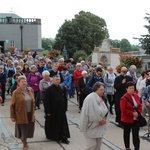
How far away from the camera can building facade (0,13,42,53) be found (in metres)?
46.3

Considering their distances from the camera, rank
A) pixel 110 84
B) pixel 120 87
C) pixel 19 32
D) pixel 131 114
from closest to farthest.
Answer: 1. pixel 131 114
2. pixel 120 87
3. pixel 110 84
4. pixel 19 32

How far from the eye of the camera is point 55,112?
328 inches

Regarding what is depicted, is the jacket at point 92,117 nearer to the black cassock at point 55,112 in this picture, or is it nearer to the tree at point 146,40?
the black cassock at point 55,112

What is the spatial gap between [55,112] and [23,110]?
3.59ft

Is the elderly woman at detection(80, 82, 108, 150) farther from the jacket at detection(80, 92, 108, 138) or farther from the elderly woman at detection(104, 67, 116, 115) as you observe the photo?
the elderly woman at detection(104, 67, 116, 115)

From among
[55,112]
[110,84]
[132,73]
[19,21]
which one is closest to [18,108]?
[55,112]

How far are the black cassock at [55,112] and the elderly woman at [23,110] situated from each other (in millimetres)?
667

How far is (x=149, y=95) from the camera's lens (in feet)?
28.3

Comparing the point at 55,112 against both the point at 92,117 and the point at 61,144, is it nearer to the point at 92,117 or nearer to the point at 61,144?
the point at 61,144

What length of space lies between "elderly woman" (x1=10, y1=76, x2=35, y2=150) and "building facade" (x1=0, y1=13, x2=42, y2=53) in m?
38.9

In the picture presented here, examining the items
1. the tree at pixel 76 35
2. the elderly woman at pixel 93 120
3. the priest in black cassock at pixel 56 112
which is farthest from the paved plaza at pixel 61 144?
the tree at pixel 76 35

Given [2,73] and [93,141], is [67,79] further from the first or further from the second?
[93,141]

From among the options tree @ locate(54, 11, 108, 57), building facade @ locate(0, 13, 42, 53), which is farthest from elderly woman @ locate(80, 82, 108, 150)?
tree @ locate(54, 11, 108, 57)

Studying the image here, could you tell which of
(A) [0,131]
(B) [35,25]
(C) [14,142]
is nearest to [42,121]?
(A) [0,131]
